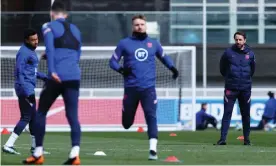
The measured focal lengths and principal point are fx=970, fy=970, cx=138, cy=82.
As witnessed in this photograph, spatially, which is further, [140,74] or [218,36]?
[218,36]

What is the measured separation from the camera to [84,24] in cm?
3431

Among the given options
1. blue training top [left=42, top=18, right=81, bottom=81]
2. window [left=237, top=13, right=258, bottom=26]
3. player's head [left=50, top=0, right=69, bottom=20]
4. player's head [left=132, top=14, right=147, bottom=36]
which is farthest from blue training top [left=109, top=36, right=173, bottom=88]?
window [left=237, top=13, right=258, bottom=26]

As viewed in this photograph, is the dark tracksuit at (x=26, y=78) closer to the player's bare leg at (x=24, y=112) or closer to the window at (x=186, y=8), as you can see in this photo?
the player's bare leg at (x=24, y=112)

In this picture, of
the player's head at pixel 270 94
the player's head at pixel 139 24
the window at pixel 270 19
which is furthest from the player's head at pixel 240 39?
the window at pixel 270 19

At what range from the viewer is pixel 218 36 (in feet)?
119

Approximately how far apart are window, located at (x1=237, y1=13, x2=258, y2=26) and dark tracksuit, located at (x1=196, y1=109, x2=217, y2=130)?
4708mm

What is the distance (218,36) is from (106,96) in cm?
677

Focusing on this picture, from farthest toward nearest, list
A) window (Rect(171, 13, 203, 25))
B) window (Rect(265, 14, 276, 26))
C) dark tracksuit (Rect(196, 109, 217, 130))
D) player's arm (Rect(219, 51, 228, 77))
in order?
window (Rect(265, 14, 276, 26)), window (Rect(171, 13, 203, 25)), dark tracksuit (Rect(196, 109, 217, 130)), player's arm (Rect(219, 51, 228, 77))

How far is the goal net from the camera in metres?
30.6

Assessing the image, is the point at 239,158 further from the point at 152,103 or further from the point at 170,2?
the point at 170,2

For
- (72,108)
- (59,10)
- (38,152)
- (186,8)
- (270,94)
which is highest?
(59,10)

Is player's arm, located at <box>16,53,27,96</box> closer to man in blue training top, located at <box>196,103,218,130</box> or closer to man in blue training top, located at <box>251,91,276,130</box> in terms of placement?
man in blue training top, located at <box>196,103,218,130</box>

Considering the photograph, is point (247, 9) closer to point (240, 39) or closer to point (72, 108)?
point (240, 39)

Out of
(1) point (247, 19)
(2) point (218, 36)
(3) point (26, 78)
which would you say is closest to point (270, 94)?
(1) point (247, 19)
